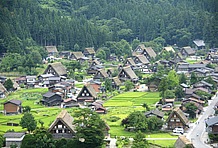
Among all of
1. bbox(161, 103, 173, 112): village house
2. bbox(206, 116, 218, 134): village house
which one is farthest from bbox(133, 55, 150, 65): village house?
bbox(206, 116, 218, 134): village house

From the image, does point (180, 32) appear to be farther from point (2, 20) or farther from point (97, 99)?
point (97, 99)

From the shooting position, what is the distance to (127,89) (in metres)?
46.4

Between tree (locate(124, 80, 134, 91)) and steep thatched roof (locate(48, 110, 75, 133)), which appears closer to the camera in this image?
steep thatched roof (locate(48, 110, 75, 133))

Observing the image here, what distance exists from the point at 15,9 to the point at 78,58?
1561cm

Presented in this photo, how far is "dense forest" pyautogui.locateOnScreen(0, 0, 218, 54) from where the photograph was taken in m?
67.2

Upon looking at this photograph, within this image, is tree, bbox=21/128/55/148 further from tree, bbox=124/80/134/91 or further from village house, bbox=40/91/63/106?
A: tree, bbox=124/80/134/91

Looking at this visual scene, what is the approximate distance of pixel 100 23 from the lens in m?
85.3

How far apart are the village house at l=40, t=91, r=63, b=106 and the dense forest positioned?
65.1 ft

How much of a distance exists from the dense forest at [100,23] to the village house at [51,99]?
65.1 ft

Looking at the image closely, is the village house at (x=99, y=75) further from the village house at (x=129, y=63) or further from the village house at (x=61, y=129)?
the village house at (x=61, y=129)

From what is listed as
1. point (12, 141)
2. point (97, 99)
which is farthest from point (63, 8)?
point (12, 141)

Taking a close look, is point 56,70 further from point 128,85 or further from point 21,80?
point 128,85

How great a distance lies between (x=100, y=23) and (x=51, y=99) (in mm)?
46018

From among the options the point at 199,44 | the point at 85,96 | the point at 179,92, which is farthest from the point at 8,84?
the point at 199,44
